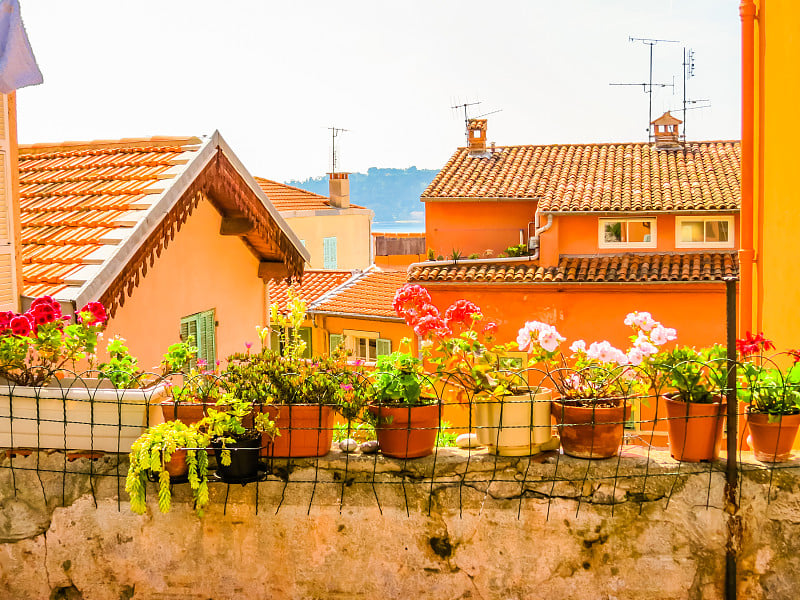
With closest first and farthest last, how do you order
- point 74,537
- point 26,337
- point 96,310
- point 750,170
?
point 74,537 < point 26,337 < point 96,310 < point 750,170

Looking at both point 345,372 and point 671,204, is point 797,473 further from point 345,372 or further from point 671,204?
point 671,204

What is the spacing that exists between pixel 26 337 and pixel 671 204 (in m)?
18.0

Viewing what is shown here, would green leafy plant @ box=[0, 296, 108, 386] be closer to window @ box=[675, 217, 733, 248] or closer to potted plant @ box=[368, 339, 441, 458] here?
potted plant @ box=[368, 339, 441, 458]

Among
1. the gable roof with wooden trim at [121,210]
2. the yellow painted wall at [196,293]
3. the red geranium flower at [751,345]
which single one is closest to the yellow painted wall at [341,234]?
the yellow painted wall at [196,293]

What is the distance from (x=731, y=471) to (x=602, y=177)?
64.8 ft

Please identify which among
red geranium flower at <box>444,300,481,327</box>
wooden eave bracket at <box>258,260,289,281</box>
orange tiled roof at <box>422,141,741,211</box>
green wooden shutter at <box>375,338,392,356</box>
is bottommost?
green wooden shutter at <box>375,338,392,356</box>

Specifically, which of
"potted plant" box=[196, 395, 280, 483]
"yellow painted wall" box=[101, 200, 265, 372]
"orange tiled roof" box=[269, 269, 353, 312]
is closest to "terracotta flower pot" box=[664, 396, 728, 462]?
"potted plant" box=[196, 395, 280, 483]

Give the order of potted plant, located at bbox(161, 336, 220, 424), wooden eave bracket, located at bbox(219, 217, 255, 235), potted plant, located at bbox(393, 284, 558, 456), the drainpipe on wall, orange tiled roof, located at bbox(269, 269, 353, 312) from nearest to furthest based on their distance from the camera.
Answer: potted plant, located at bbox(393, 284, 558, 456)
potted plant, located at bbox(161, 336, 220, 424)
the drainpipe on wall
wooden eave bracket, located at bbox(219, 217, 255, 235)
orange tiled roof, located at bbox(269, 269, 353, 312)

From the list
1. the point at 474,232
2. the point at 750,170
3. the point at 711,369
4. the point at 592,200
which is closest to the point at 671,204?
the point at 592,200

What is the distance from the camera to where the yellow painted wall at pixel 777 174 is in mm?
6367

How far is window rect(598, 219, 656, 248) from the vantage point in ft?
66.5

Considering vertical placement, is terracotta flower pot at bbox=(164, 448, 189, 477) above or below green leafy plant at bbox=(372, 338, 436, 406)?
below

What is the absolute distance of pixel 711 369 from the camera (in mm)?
3641

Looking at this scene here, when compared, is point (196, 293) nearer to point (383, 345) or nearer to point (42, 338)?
point (42, 338)
